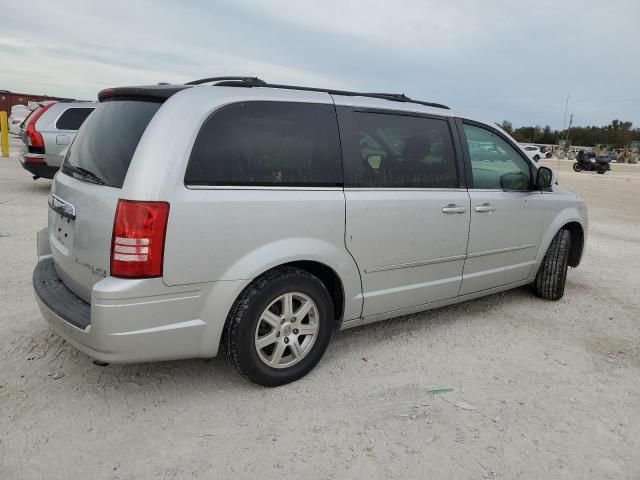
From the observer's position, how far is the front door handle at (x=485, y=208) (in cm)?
396

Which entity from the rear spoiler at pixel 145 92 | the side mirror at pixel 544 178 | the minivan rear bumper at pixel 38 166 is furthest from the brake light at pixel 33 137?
the side mirror at pixel 544 178

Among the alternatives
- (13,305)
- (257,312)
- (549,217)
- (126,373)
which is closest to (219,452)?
(257,312)

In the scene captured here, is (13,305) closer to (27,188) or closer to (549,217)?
(549,217)

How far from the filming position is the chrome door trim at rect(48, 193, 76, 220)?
289 centimetres

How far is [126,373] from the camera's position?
320 centimetres

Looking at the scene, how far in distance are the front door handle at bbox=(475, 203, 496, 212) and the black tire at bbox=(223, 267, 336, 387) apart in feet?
4.83

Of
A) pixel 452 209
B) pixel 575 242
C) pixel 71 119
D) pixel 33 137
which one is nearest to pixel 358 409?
pixel 452 209

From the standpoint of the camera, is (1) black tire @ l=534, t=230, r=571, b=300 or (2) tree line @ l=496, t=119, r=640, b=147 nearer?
(1) black tire @ l=534, t=230, r=571, b=300

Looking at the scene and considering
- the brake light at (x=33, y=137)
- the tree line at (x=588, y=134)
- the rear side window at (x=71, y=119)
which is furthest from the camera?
the tree line at (x=588, y=134)

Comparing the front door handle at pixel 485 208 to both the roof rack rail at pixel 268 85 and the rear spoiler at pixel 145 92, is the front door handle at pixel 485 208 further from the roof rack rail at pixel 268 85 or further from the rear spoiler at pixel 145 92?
the rear spoiler at pixel 145 92

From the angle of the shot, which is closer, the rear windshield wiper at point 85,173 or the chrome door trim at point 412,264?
the rear windshield wiper at point 85,173

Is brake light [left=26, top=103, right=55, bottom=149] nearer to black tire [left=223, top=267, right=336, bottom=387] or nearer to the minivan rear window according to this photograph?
the minivan rear window

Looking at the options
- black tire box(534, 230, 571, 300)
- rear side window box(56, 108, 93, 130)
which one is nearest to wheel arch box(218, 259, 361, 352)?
black tire box(534, 230, 571, 300)

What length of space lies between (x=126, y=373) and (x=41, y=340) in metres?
0.81
